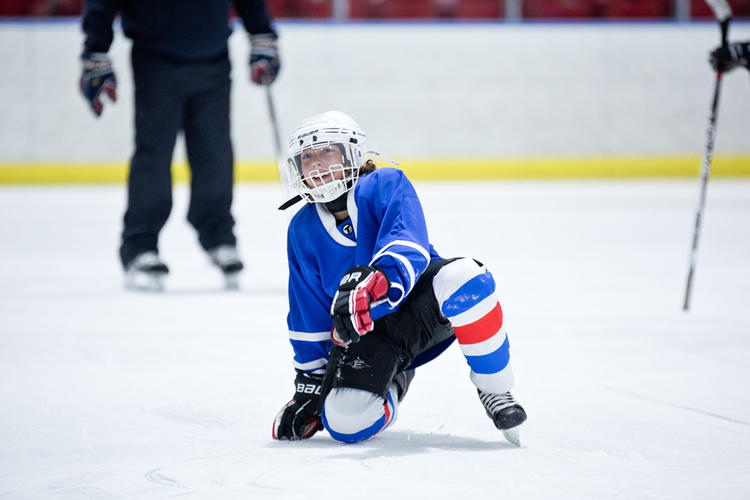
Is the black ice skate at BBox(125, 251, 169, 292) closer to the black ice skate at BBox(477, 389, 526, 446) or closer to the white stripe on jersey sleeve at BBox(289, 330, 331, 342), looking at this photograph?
the white stripe on jersey sleeve at BBox(289, 330, 331, 342)

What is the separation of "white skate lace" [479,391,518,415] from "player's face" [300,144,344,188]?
46 centimetres

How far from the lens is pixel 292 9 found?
9562 millimetres

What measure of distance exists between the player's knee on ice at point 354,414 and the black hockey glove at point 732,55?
1.84m

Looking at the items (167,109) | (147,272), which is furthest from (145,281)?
(167,109)

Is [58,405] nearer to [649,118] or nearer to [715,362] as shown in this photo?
[715,362]

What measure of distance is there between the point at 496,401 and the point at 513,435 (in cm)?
7

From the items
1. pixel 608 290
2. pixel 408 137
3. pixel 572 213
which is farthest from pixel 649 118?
pixel 608 290

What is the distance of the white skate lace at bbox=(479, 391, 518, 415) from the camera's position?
1694 millimetres

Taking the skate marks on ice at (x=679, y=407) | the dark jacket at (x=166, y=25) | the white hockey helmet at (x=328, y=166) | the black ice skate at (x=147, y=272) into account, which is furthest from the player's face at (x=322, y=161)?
the dark jacket at (x=166, y=25)

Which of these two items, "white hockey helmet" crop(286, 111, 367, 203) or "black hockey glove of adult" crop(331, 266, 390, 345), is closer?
"black hockey glove of adult" crop(331, 266, 390, 345)

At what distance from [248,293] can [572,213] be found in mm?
3394

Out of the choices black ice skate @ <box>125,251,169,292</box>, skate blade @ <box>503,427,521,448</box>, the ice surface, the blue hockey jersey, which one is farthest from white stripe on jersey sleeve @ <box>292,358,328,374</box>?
black ice skate @ <box>125,251,169,292</box>

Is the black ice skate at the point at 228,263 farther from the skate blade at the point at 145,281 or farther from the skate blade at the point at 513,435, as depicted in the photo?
the skate blade at the point at 513,435

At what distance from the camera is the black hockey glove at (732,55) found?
3000 mm
